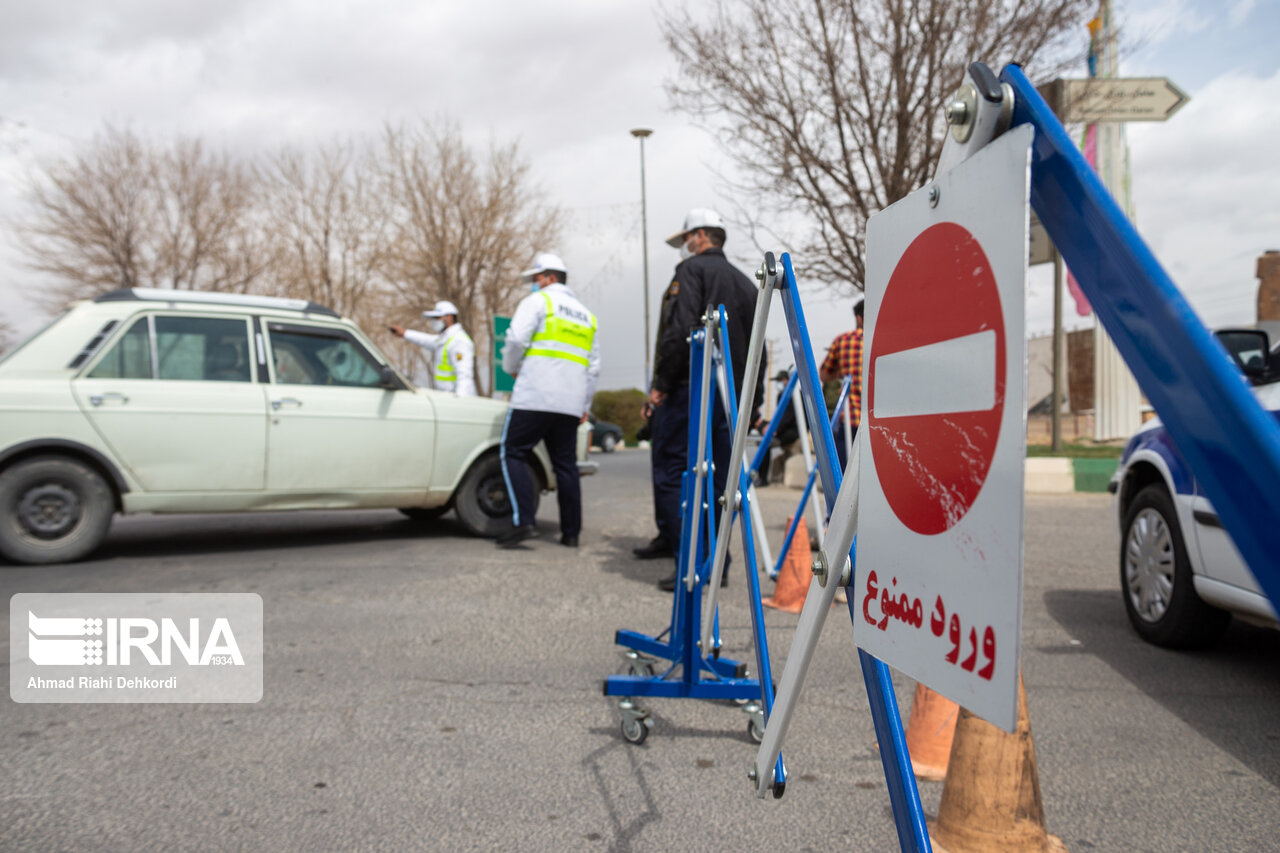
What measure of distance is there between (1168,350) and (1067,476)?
11015mm

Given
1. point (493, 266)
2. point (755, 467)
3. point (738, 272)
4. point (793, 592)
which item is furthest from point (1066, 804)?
point (493, 266)

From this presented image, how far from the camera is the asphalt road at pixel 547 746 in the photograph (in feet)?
7.83

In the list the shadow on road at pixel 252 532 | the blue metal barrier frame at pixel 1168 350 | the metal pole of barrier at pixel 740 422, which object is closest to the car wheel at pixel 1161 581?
the metal pole of barrier at pixel 740 422

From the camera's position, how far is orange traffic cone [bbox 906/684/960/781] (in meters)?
2.77

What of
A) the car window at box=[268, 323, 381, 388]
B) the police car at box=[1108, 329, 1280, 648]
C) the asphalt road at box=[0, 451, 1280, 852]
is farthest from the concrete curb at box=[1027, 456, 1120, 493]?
the car window at box=[268, 323, 381, 388]

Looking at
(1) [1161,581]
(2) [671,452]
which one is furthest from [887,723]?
(2) [671,452]

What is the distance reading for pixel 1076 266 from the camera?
104cm

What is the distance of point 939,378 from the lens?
1.15 metres

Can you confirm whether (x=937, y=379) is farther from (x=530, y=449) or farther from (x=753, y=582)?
(x=530, y=449)

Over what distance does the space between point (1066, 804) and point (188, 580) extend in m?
4.72

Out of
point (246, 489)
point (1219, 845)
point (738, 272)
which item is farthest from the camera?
point (246, 489)

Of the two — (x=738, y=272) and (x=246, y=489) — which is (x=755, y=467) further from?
(x=246, y=489)

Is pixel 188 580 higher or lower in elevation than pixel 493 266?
Result: lower

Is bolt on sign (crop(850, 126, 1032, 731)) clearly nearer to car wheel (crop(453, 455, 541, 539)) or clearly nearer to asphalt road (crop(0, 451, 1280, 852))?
asphalt road (crop(0, 451, 1280, 852))
